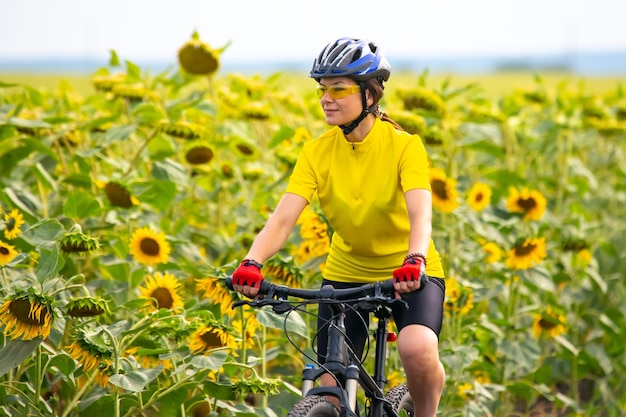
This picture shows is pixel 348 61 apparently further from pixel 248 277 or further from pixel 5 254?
pixel 5 254

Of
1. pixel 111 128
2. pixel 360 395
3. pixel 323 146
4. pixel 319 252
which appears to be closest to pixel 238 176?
pixel 111 128

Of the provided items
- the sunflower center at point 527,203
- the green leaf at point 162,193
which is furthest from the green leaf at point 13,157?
the sunflower center at point 527,203

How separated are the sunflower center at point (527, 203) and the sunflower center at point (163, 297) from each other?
181 centimetres

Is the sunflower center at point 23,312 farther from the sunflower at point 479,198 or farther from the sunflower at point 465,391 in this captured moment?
the sunflower at point 479,198

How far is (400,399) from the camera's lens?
3248 millimetres

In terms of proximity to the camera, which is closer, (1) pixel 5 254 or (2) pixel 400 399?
(2) pixel 400 399

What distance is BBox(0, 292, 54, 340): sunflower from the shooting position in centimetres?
302

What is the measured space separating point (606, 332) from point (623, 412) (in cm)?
46

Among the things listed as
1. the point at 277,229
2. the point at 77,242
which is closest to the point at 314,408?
the point at 277,229

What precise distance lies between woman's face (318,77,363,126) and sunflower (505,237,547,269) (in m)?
1.71

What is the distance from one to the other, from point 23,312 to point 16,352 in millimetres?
153

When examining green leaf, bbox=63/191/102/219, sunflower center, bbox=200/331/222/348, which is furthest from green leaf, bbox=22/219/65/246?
sunflower center, bbox=200/331/222/348

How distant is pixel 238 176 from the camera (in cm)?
496

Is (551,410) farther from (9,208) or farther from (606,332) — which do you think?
(9,208)
